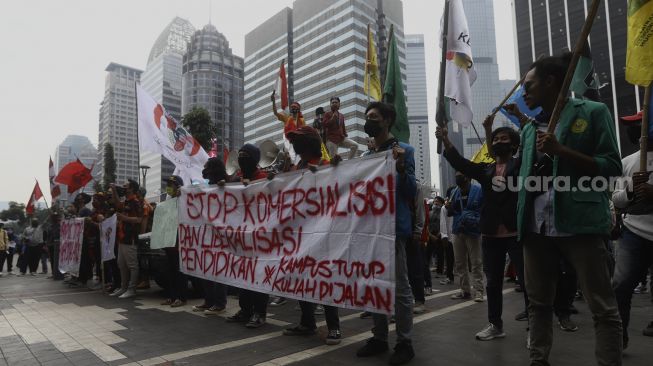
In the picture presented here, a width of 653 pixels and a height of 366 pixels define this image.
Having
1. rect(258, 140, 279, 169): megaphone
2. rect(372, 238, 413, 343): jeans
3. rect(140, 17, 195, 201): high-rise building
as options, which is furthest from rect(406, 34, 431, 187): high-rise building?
rect(372, 238, 413, 343): jeans

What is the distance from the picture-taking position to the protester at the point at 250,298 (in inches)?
191

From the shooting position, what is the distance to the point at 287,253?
13.5 feet

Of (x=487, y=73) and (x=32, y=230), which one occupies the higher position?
(x=487, y=73)

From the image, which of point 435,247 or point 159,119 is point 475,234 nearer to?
point 435,247

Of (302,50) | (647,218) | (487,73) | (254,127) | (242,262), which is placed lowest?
(242,262)

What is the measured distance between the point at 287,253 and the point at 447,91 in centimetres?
270

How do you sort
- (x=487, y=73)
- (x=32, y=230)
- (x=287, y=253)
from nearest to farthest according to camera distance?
1. (x=287, y=253)
2. (x=32, y=230)
3. (x=487, y=73)

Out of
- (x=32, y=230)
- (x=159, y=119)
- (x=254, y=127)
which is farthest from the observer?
(x=254, y=127)

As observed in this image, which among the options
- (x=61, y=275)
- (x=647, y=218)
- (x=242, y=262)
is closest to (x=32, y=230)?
(x=61, y=275)

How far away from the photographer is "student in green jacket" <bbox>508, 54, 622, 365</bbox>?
2459mm

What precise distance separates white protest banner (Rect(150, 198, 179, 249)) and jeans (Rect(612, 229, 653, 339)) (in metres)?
5.30

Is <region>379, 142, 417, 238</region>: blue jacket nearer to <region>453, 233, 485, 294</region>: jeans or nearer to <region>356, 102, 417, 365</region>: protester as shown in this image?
<region>356, 102, 417, 365</region>: protester

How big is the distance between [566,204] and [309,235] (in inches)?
85.5

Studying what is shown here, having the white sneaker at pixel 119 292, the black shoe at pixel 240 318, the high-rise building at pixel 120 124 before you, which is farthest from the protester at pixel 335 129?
the high-rise building at pixel 120 124
